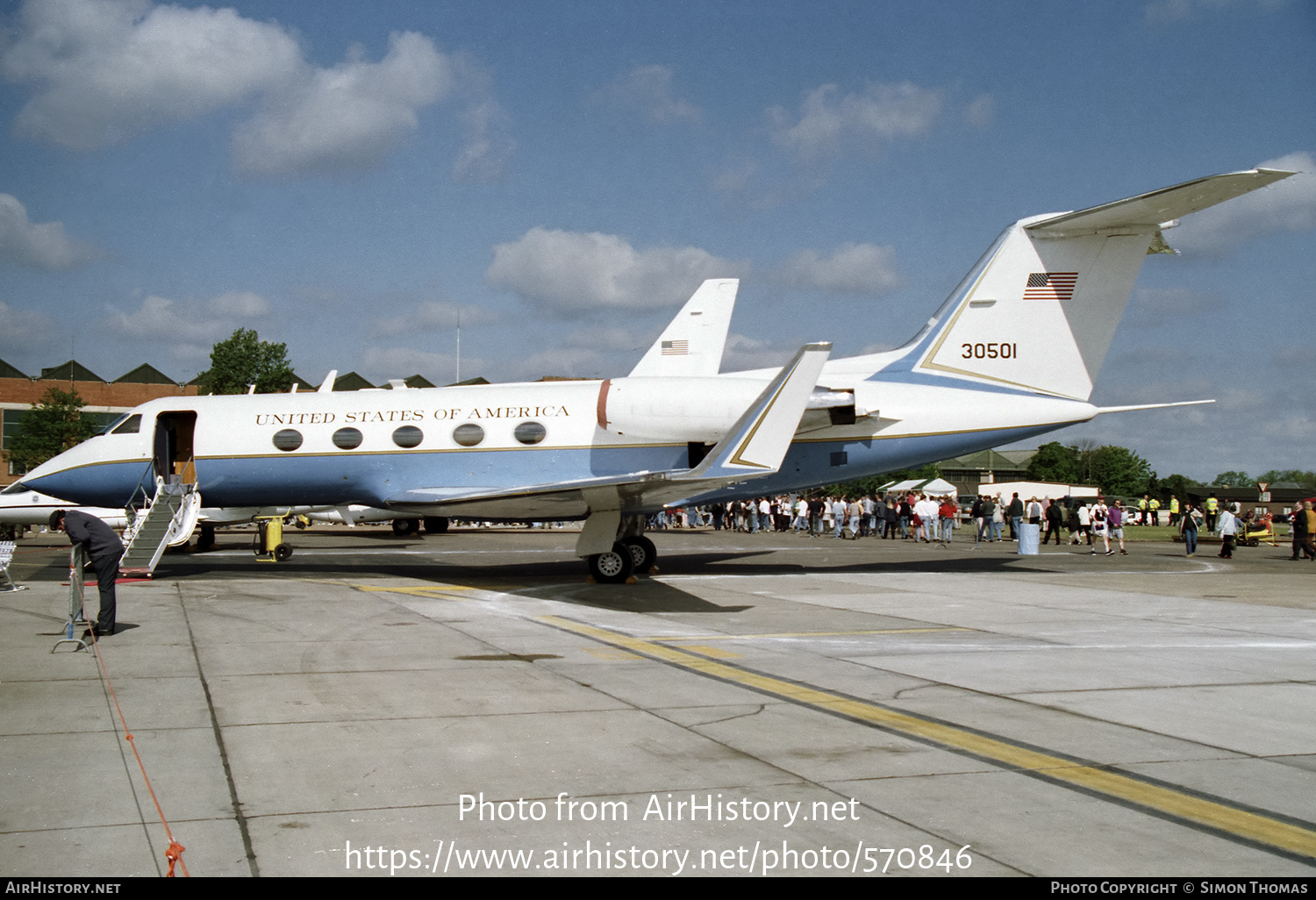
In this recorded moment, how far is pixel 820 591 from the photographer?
15289 millimetres

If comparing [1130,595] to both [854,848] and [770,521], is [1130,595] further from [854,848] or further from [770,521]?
[770,521]

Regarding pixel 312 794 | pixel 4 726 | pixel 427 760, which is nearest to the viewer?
pixel 312 794

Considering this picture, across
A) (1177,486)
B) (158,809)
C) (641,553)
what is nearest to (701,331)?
(641,553)

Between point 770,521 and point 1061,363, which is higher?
point 1061,363

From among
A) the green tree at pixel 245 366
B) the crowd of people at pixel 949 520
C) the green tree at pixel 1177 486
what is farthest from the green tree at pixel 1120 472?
the green tree at pixel 245 366

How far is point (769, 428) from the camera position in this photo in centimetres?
1248

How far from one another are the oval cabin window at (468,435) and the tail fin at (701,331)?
632 centimetres

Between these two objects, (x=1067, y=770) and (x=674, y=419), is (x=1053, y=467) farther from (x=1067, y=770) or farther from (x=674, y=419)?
(x=1067, y=770)

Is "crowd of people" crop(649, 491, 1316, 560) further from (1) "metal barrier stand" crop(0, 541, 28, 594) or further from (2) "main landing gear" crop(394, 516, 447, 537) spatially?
(1) "metal barrier stand" crop(0, 541, 28, 594)

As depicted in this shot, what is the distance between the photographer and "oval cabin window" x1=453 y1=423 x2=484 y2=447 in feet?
56.7

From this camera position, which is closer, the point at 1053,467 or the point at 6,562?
the point at 6,562

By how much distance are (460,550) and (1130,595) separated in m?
17.1

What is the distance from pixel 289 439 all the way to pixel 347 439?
110 cm
